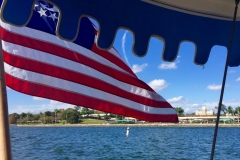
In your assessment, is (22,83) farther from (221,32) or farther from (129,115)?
(221,32)

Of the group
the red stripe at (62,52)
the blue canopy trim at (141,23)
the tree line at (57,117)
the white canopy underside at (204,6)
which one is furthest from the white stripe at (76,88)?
the tree line at (57,117)

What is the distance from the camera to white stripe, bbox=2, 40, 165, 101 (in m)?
1.92

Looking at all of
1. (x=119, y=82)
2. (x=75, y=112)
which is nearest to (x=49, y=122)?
(x=75, y=112)

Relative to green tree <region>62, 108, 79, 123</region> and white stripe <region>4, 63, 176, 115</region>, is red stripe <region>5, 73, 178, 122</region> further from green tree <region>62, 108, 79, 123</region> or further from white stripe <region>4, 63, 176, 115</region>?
green tree <region>62, 108, 79, 123</region>

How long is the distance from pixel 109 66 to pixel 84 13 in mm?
1061

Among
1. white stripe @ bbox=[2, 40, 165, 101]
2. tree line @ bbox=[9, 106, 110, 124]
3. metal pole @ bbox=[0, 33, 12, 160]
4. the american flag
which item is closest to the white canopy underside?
the american flag

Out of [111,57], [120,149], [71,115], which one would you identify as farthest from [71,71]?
[71,115]

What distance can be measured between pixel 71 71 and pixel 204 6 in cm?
91

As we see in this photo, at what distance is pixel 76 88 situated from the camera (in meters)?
2.06

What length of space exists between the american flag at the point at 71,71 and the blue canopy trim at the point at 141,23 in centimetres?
50

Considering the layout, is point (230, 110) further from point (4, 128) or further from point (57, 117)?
point (4, 128)

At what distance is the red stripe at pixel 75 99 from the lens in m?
1.89

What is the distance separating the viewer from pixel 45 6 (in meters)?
1.96

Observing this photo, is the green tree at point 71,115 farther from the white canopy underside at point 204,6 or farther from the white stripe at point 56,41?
the white canopy underside at point 204,6
